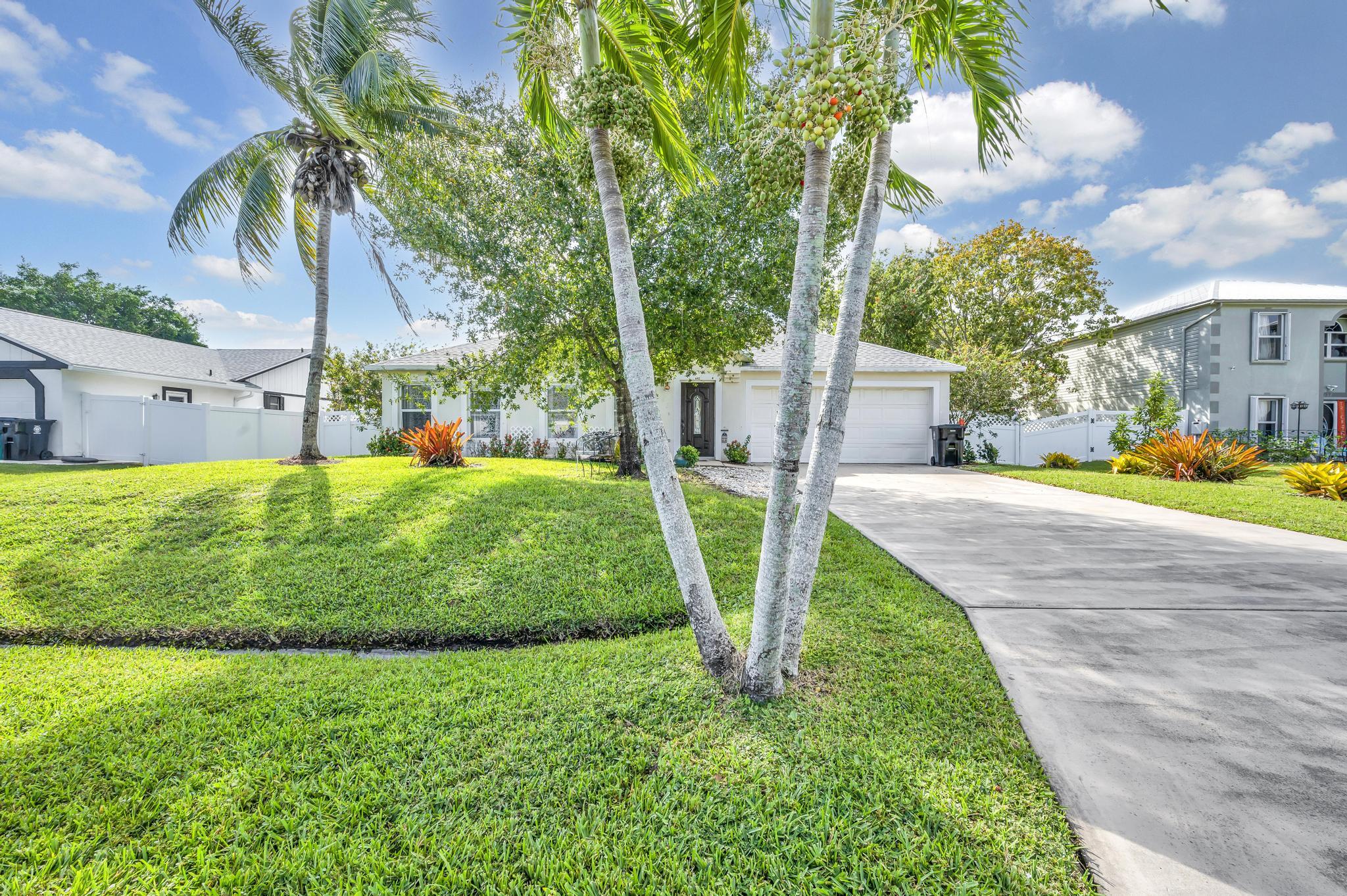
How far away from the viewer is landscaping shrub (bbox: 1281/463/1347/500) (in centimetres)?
742

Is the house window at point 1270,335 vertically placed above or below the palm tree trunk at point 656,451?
above

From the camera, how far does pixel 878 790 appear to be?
181 centimetres

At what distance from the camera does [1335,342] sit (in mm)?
14195

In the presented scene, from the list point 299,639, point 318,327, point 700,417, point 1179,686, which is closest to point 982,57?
point 1179,686

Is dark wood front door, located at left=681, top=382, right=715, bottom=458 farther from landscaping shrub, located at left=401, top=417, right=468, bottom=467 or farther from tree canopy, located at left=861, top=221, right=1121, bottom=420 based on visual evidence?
tree canopy, located at left=861, top=221, right=1121, bottom=420

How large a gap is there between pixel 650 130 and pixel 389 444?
13.3 metres

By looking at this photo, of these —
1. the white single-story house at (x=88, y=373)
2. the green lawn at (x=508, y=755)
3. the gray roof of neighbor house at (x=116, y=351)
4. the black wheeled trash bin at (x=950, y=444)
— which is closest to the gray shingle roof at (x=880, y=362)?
the black wheeled trash bin at (x=950, y=444)

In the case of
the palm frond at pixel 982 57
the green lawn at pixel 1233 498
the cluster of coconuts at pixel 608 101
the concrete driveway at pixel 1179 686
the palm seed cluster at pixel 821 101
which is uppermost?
the palm frond at pixel 982 57

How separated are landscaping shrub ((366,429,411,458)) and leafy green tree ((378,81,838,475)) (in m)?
7.29

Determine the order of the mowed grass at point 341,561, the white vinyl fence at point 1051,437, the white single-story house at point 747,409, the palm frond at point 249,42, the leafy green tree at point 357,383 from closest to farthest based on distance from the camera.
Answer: the mowed grass at point 341,561, the palm frond at point 249,42, the white single-story house at point 747,409, the white vinyl fence at point 1051,437, the leafy green tree at point 357,383

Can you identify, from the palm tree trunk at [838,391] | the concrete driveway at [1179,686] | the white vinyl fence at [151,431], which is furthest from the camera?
the white vinyl fence at [151,431]

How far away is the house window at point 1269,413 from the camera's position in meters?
14.2

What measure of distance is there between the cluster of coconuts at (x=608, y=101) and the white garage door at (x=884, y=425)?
11437 mm

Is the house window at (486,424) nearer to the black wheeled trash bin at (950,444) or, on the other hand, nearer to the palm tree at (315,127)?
the palm tree at (315,127)
